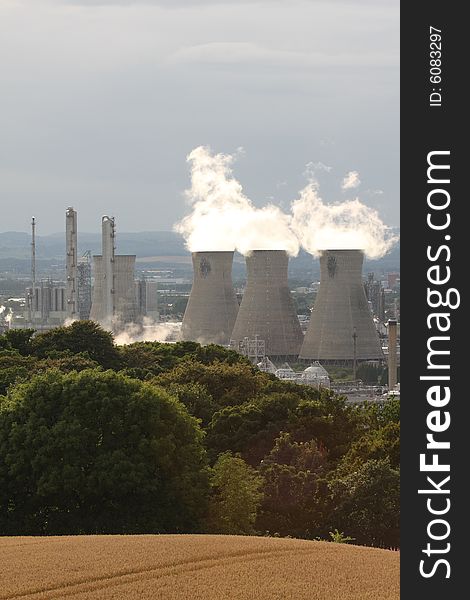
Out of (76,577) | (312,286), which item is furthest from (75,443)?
(312,286)

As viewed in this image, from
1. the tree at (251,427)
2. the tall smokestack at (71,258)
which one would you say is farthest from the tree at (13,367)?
the tall smokestack at (71,258)

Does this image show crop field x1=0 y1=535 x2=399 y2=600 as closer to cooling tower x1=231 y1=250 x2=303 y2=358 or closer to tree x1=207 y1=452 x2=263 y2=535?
tree x1=207 y1=452 x2=263 y2=535

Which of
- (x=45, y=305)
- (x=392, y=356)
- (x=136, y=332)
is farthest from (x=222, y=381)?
(x=45, y=305)

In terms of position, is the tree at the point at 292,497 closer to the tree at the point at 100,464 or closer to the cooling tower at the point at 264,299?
the tree at the point at 100,464

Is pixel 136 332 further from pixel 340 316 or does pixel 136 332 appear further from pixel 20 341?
pixel 20 341

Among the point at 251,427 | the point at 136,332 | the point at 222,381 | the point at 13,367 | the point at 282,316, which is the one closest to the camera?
the point at 251,427
